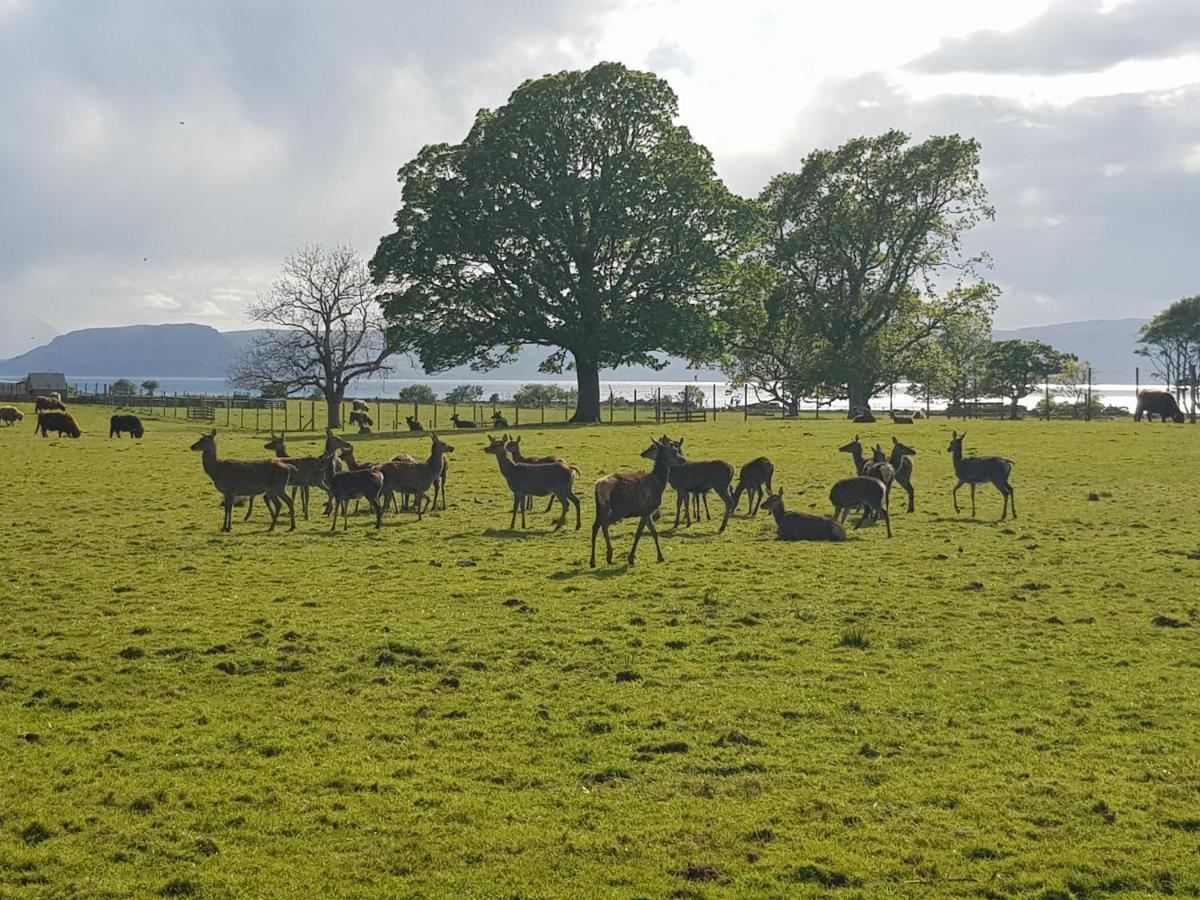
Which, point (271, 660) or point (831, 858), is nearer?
point (831, 858)

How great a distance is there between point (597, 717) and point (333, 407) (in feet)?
192

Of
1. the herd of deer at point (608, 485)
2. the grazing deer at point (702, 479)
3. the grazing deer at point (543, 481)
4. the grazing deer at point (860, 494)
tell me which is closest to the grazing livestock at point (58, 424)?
the herd of deer at point (608, 485)

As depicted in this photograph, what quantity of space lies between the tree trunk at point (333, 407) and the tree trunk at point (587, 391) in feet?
44.4

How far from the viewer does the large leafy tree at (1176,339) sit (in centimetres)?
11569

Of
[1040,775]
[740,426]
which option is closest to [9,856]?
[1040,775]

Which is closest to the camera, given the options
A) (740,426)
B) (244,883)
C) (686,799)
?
(244,883)

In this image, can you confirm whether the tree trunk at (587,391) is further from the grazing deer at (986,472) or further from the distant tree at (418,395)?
the distant tree at (418,395)

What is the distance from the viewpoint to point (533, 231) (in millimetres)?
57969

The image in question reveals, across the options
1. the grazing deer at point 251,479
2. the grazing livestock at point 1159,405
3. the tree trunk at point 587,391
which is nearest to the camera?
the grazing deer at point 251,479

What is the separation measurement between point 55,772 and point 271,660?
3260 mm

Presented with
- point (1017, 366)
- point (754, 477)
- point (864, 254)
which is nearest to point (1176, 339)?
point (1017, 366)

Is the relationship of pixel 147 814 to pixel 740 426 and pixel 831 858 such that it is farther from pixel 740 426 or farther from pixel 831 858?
pixel 740 426

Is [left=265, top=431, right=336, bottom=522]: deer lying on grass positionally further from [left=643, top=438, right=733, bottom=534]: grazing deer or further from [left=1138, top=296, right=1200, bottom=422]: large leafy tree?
[left=1138, top=296, right=1200, bottom=422]: large leafy tree

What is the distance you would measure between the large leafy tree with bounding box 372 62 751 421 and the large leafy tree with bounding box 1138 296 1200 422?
236ft
